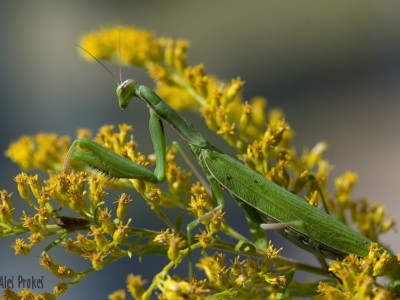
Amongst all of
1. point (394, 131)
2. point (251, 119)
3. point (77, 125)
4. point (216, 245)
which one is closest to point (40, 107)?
point (77, 125)

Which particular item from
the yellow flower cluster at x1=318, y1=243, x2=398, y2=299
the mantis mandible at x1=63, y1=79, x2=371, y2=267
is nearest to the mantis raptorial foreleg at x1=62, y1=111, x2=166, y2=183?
the mantis mandible at x1=63, y1=79, x2=371, y2=267

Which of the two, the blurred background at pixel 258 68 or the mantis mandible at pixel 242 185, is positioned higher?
the blurred background at pixel 258 68

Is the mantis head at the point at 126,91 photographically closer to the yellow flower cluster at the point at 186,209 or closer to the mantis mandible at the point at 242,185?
the mantis mandible at the point at 242,185

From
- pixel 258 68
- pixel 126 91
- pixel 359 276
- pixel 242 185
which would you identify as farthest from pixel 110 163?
pixel 258 68

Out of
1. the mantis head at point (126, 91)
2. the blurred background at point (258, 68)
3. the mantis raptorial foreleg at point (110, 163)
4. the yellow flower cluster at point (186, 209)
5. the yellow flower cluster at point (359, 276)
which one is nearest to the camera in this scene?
the yellow flower cluster at point (359, 276)

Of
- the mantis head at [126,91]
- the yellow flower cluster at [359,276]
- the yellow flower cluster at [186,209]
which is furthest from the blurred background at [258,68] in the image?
the yellow flower cluster at [359,276]

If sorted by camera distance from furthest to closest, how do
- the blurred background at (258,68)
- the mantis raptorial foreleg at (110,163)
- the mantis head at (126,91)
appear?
the blurred background at (258,68) → the mantis head at (126,91) → the mantis raptorial foreleg at (110,163)

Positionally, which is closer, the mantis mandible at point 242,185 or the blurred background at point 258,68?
the mantis mandible at point 242,185
